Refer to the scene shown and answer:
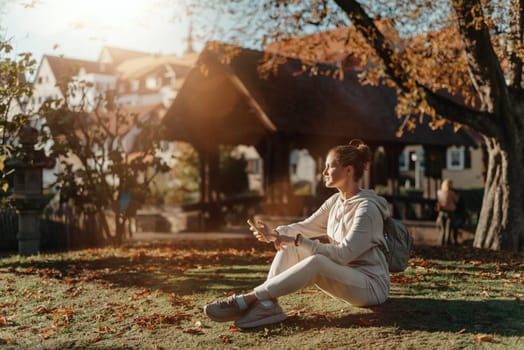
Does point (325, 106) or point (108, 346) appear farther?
point (325, 106)

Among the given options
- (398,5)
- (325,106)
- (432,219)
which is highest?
(398,5)

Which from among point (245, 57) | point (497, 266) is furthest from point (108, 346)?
point (245, 57)

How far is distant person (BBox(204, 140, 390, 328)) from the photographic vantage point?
200 inches

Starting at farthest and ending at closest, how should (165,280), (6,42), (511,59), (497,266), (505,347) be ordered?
(511,59), (6,42), (497,266), (165,280), (505,347)

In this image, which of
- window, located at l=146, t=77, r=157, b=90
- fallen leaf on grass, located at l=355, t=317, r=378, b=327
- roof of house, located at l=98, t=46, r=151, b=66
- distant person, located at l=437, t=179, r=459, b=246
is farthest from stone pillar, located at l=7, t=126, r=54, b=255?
roof of house, located at l=98, t=46, r=151, b=66

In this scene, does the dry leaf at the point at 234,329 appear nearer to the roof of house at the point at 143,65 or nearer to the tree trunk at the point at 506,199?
the tree trunk at the point at 506,199

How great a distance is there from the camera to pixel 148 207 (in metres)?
24.7

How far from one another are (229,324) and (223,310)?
425 millimetres

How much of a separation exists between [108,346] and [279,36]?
9.05 metres

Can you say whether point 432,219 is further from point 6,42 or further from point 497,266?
point 6,42

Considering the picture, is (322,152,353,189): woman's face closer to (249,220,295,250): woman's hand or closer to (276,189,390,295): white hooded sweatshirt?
(276,189,390,295): white hooded sweatshirt

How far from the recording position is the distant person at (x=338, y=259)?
16.7ft

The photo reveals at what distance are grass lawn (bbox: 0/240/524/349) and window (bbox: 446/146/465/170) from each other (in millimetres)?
34507

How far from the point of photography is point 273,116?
16.8 metres
